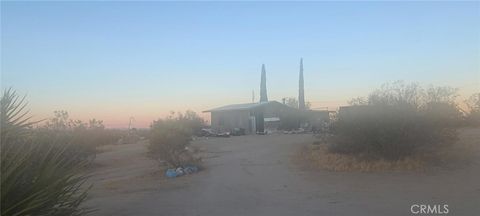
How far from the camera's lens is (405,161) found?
61.6ft

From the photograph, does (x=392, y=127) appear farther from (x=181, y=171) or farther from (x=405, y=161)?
(x=181, y=171)

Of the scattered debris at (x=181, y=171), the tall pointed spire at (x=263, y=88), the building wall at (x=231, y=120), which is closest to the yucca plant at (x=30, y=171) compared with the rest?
the scattered debris at (x=181, y=171)

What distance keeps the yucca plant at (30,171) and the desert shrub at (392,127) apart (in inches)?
515

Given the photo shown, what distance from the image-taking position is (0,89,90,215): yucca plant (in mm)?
6750

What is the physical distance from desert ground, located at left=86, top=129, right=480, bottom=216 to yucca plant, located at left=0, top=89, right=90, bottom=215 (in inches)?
156

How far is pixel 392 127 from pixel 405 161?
4.16 ft

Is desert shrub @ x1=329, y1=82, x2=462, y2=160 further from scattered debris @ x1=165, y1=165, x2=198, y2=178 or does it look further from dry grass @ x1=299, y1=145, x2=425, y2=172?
scattered debris @ x1=165, y1=165, x2=198, y2=178

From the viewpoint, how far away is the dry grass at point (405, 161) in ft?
60.8

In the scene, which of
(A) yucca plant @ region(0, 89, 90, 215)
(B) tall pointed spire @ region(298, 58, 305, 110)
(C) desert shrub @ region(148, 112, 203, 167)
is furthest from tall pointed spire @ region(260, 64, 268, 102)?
(A) yucca plant @ region(0, 89, 90, 215)

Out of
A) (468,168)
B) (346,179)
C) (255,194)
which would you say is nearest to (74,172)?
(255,194)

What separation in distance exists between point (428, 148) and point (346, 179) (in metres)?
4.68

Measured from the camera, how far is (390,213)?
11.0 m

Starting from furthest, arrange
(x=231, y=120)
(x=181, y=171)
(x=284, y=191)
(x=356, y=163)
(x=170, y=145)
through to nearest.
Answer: (x=231, y=120), (x=170, y=145), (x=181, y=171), (x=356, y=163), (x=284, y=191)

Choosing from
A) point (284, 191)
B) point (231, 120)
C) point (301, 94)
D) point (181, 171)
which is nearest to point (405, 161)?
point (284, 191)
